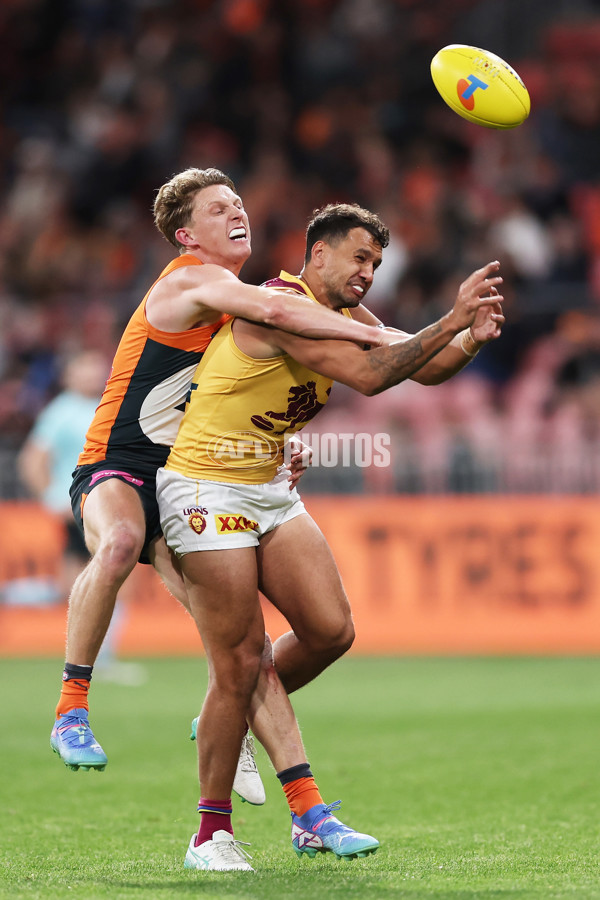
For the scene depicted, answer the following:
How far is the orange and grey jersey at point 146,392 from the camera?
6.01 m

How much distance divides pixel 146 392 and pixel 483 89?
201 centimetres

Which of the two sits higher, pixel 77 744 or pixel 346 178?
pixel 346 178

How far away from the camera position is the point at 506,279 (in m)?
15.6

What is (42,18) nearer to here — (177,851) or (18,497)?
(18,497)

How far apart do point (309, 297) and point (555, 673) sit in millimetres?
7666

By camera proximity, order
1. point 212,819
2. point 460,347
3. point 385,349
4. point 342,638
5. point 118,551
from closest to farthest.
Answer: point 385,349 → point 460,347 → point 212,819 → point 118,551 → point 342,638

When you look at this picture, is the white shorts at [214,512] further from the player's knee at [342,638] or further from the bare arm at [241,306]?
the bare arm at [241,306]

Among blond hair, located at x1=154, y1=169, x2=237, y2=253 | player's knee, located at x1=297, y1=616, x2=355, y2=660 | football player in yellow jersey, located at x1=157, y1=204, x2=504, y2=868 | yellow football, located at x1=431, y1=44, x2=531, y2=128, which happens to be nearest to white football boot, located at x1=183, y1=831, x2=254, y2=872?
football player in yellow jersey, located at x1=157, y1=204, x2=504, y2=868

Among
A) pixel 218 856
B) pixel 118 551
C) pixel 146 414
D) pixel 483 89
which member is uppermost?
pixel 483 89

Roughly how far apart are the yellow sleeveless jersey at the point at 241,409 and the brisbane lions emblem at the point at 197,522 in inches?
7.3

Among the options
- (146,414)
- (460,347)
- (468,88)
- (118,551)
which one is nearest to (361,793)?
(118,551)

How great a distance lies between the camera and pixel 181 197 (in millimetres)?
6109

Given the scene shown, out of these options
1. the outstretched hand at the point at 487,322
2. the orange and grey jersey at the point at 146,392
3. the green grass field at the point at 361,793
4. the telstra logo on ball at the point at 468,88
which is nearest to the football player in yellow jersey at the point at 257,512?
the outstretched hand at the point at 487,322

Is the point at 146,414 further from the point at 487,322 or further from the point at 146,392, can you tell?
the point at 487,322
